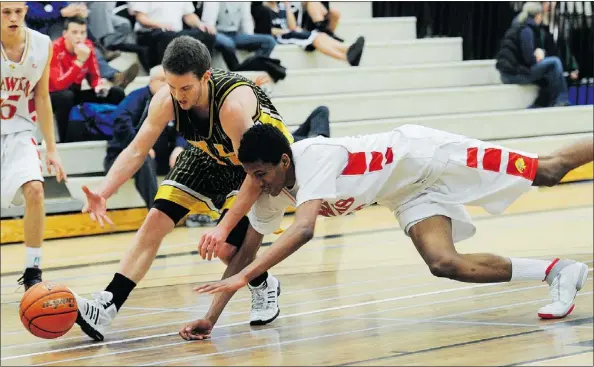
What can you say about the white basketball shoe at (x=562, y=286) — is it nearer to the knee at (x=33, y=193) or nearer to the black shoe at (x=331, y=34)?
the knee at (x=33, y=193)

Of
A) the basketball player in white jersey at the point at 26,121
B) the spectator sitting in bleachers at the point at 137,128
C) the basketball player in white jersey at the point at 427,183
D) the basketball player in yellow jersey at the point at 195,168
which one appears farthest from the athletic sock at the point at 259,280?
the spectator sitting in bleachers at the point at 137,128

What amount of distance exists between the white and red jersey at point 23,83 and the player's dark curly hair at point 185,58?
2226mm

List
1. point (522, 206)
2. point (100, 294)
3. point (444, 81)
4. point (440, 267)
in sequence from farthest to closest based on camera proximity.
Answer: point (444, 81) → point (522, 206) → point (100, 294) → point (440, 267)

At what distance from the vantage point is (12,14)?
22.8 feet

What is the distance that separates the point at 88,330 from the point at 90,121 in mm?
5345

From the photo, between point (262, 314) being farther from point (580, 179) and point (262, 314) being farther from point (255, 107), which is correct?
point (580, 179)

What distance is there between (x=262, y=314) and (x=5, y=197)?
2.14 meters

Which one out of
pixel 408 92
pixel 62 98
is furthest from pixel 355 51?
pixel 62 98

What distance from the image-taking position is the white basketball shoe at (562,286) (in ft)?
17.8

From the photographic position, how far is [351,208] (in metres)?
5.25

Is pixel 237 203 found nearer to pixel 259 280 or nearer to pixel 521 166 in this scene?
pixel 259 280

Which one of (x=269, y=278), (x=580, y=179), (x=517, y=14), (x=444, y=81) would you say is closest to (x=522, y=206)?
(x=580, y=179)

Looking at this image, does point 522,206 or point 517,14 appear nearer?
point 522,206

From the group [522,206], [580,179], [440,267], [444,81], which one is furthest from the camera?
[444,81]
